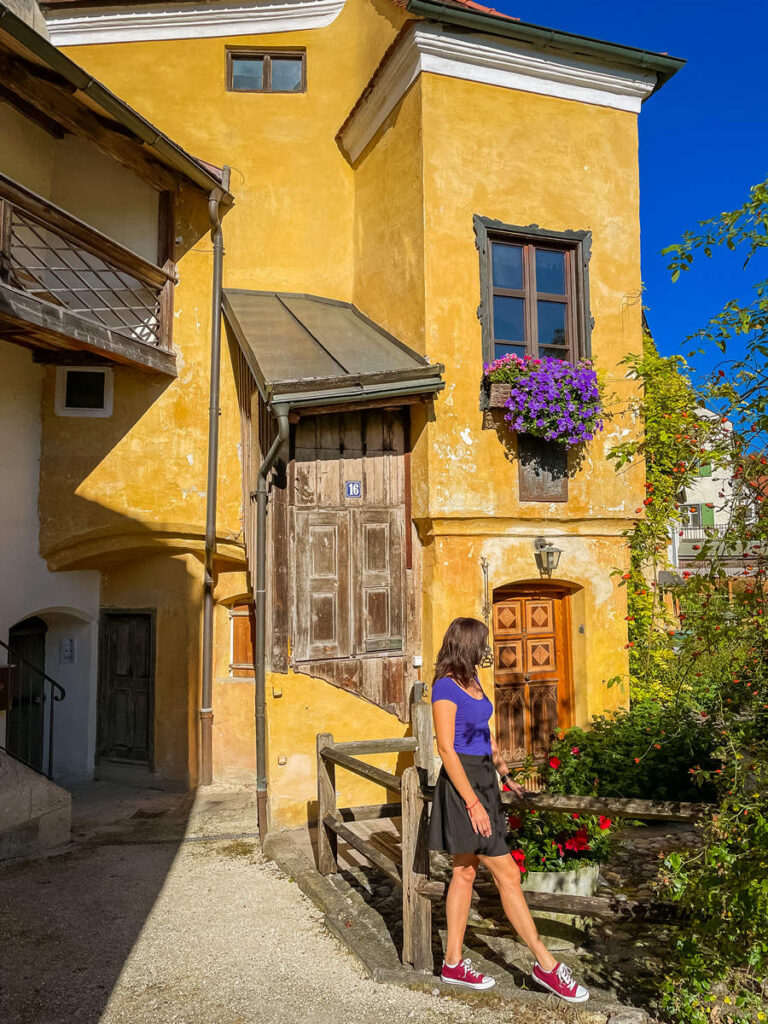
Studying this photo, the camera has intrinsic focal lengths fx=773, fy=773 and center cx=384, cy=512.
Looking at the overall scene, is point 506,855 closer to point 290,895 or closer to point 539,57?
point 290,895

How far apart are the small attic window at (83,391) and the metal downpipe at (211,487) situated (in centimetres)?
129

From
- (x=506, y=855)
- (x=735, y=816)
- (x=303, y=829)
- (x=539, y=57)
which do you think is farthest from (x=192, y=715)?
(x=539, y=57)

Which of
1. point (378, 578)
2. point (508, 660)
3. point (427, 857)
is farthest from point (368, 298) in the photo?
point (427, 857)

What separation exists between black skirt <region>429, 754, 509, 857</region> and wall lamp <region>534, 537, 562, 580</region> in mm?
3820

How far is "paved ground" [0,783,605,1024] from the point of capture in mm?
4215

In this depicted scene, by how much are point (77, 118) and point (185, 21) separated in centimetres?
263

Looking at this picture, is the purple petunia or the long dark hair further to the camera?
the purple petunia

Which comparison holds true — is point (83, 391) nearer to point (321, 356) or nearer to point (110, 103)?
point (110, 103)

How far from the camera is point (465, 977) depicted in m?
4.28

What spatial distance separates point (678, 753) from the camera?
25.0 feet

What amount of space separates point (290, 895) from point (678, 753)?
404 cm

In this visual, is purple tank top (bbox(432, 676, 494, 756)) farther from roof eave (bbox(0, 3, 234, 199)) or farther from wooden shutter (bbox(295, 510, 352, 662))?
roof eave (bbox(0, 3, 234, 199))

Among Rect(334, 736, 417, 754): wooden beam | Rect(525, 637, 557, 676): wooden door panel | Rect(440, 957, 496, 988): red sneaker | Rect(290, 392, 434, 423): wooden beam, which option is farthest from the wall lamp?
Rect(440, 957, 496, 988): red sneaker

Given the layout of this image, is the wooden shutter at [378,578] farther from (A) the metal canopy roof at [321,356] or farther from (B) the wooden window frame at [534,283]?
(B) the wooden window frame at [534,283]
